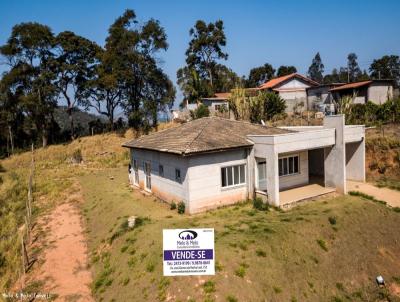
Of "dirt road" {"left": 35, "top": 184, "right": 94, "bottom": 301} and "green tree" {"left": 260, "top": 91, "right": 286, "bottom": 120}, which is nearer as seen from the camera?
"dirt road" {"left": 35, "top": 184, "right": 94, "bottom": 301}

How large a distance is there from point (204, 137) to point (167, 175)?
312 centimetres

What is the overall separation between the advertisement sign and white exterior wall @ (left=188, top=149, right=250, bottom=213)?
7969 millimetres

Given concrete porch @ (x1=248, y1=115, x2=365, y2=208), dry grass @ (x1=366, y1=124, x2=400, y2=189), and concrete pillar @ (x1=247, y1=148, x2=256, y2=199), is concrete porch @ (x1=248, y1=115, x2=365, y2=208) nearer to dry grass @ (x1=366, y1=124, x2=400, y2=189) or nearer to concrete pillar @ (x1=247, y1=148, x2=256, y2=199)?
concrete pillar @ (x1=247, y1=148, x2=256, y2=199)

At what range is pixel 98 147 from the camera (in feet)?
150

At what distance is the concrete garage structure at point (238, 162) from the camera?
1758cm

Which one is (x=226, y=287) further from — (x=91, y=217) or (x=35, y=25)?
(x=35, y=25)

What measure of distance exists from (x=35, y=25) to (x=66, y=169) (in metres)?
23.6

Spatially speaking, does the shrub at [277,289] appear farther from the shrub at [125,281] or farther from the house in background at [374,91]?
the house in background at [374,91]

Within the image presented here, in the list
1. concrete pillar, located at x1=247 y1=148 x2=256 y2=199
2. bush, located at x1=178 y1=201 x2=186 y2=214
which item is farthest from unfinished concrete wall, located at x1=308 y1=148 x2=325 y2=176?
bush, located at x1=178 y1=201 x2=186 y2=214

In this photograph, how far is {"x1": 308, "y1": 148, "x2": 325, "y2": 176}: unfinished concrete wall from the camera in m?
24.8

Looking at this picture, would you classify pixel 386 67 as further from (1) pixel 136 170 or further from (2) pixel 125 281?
(2) pixel 125 281

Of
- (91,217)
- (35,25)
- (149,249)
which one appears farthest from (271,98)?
(35,25)

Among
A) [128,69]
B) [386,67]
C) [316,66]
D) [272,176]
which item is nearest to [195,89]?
[128,69]

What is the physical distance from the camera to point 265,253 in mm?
12586
